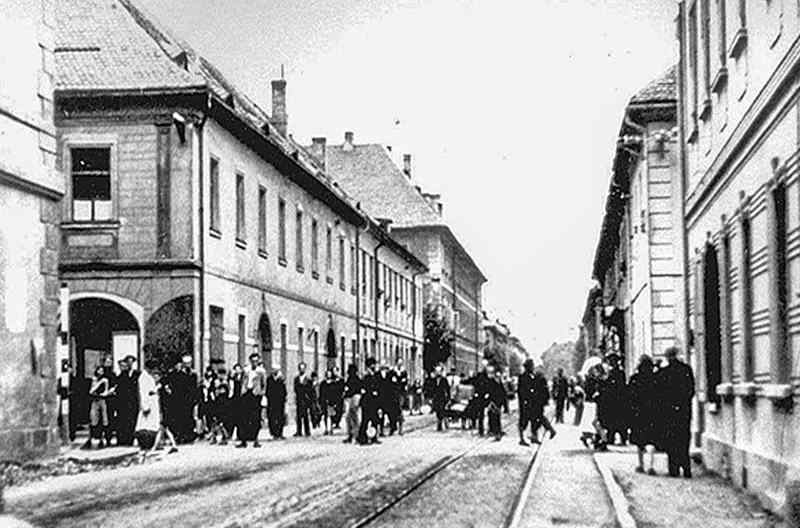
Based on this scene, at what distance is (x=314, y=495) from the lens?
1515 centimetres

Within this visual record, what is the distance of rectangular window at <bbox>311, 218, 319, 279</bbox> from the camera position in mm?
44906

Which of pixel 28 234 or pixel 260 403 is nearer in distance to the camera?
pixel 28 234

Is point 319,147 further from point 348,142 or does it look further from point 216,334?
point 216,334

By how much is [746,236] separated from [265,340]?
2348 centimetres

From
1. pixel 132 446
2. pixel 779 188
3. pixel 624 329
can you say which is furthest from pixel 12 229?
pixel 624 329

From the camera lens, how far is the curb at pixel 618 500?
12.6m

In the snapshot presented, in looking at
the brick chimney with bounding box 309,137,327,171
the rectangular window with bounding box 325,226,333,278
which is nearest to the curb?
the rectangular window with bounding box 325,226,333,278

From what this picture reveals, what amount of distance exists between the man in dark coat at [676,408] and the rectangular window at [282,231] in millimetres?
22799

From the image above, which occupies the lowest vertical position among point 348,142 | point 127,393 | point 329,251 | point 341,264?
point 127,393

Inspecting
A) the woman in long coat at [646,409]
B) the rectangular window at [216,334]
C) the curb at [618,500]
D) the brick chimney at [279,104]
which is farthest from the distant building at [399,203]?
the curb at [618,500]

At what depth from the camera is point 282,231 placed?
132 ft

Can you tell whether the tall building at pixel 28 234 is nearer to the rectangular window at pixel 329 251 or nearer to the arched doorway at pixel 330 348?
the rectangular window at pixel 329 251

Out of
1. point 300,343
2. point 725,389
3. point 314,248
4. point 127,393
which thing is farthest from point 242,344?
point 725,389

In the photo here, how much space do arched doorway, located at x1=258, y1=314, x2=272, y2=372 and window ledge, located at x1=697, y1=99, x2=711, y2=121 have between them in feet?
63.0
